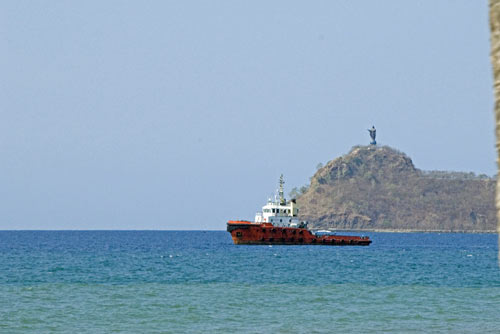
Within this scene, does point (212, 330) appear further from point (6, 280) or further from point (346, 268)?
point (346, 268)

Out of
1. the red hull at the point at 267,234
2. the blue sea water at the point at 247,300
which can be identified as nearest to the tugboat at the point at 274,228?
the red hull at the point at 267,234

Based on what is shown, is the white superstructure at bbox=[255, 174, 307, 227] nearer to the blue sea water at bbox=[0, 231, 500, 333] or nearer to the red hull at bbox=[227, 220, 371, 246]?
the red hull at bbox=[227, 220, 371, 246]

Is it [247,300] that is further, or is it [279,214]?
[279,214]

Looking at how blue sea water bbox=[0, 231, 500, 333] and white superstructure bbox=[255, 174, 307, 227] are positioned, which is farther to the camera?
white superstructure bbox=[255, 174, 307, 227]

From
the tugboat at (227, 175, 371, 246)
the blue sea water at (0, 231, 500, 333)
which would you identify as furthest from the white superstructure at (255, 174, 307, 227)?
the blue sea water at (0, 231, 500, 333)

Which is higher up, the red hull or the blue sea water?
the red hull

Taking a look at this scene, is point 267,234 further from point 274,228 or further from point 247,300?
point 247,300

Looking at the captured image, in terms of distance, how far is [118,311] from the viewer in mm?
30094

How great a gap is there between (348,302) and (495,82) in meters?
27.1

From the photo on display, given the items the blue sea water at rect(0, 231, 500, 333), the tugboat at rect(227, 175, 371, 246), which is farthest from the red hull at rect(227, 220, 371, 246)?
the blue sea water at rect(0, 231, 500, 333)

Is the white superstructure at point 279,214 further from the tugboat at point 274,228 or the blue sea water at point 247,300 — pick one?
the blue sea water at point 247,300

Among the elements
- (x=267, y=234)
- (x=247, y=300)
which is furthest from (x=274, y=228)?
(x=247, y=300)

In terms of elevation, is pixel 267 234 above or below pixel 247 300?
above

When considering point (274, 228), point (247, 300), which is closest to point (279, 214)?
point (274, 228)
